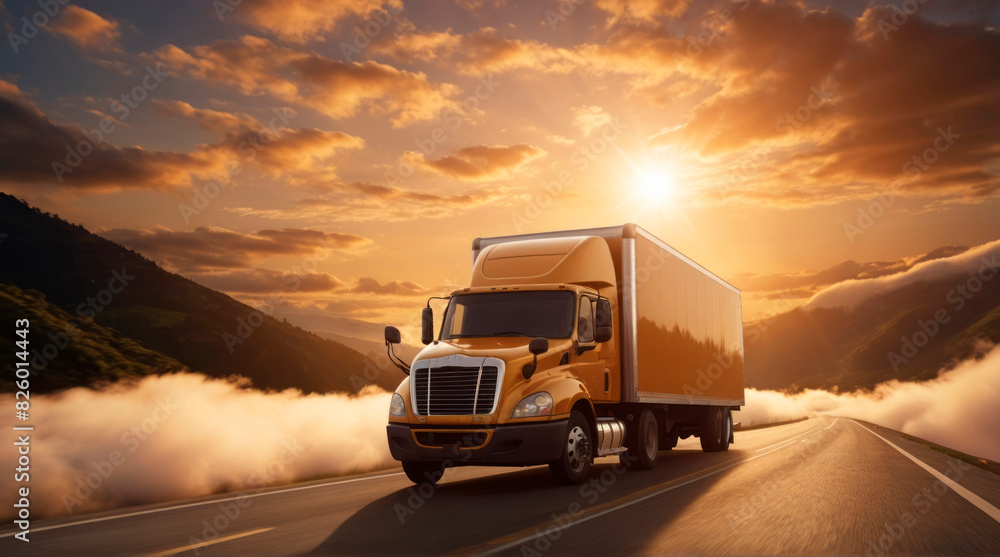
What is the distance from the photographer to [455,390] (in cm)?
1119

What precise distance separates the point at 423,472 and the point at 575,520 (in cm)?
488

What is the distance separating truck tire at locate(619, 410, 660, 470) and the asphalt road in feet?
4.66

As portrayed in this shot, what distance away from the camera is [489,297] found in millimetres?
13133

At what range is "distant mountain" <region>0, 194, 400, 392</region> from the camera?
309 feet

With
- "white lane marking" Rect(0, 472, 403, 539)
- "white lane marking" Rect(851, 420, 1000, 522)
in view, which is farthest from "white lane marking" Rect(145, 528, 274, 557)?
"white lane marking" Rect(851, 420, 1000, 522)

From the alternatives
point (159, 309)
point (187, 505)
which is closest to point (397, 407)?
point (187, 505)

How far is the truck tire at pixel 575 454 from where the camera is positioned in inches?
453

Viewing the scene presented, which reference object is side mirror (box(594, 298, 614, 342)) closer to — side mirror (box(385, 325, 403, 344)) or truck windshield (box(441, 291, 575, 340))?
truck windshield (box(441, 291, 575, 340))

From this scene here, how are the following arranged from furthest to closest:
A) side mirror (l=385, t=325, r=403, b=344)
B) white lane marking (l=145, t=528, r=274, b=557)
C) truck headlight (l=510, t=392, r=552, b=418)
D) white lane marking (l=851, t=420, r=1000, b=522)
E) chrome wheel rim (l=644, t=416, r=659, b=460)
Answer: chrome wheel rim (l=644, t=416, r=659, b=460) < side mirror (l=385, t=325, r=403, b=344) < truck headlight (l=510, t=392, r=552, b=418) < white lane marking (l=851, t=420, r=1000, b=522) < white lane marking (l=145, t=528, r=274, b=557)

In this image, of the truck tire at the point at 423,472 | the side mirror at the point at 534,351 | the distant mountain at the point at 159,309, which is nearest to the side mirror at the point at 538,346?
the side mirror at the point at 534,351

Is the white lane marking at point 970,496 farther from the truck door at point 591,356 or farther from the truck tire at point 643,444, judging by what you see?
the truck door at point 591,356

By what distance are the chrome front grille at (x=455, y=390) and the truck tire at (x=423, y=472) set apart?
1.38 meters

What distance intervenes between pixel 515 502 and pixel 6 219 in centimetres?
12215

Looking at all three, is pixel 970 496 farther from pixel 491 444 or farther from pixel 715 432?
pixel 715 432
